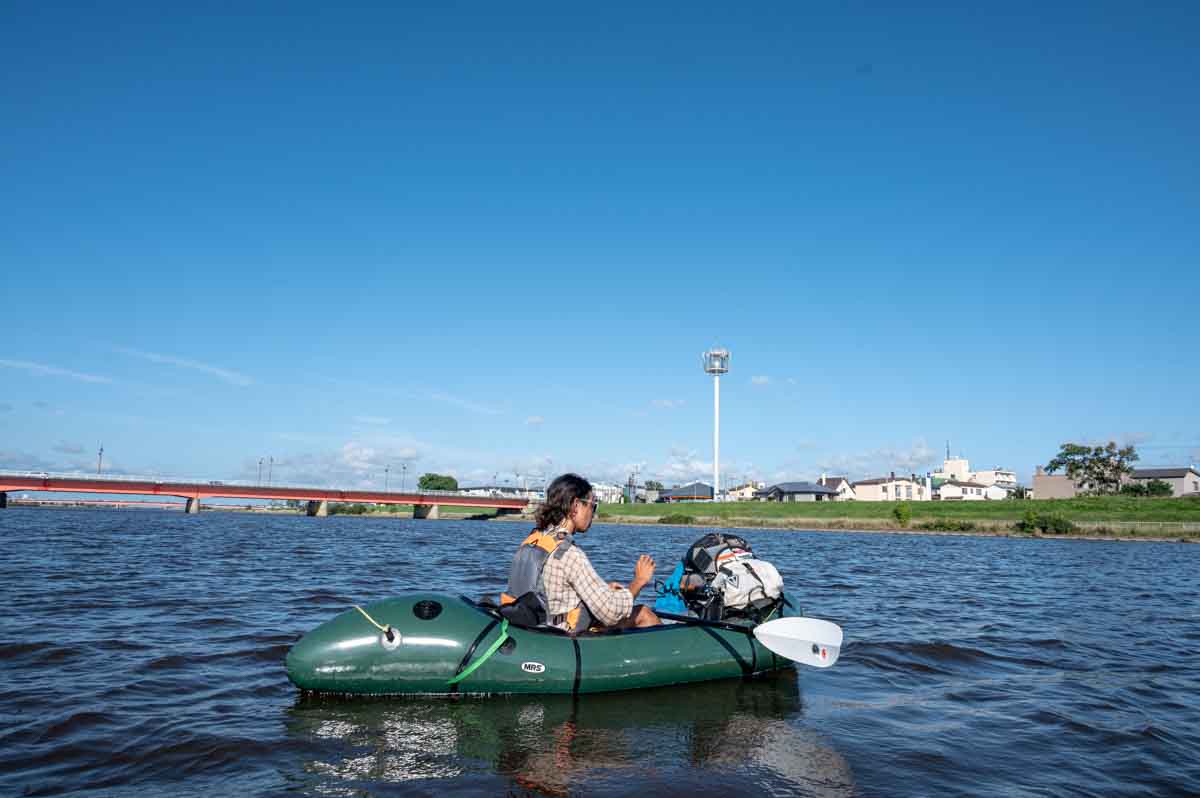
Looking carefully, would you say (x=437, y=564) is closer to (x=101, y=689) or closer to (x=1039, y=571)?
(x=101, y=689)

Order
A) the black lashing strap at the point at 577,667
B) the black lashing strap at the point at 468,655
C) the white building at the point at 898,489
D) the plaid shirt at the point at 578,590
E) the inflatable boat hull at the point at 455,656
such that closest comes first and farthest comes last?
1. the inflatable boat hull at the point at 455,656
2. the black lashing strap at the point at 468,655
3. the black lashing strap at the point at 577,667
4. the plaid shirt at the point at 578,590
5. the white building at the point at 898,489

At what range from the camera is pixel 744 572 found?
887cm

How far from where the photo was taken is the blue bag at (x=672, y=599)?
9.66 m

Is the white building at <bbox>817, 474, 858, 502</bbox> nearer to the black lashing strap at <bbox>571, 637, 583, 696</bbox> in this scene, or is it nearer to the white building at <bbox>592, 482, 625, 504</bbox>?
the white building at <bbox>592, 482, 625, 504</bbox>

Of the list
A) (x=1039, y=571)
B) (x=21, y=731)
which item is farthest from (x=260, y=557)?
(x=1039, y=571)

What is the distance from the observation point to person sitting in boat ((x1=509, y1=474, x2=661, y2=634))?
7.24 meters

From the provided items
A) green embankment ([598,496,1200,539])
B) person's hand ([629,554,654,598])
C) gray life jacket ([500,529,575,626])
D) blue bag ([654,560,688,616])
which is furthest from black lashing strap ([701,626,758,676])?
green embankment ([598,496,1200,539])

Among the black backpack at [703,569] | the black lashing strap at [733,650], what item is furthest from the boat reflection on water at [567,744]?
the black backpack at [703,569]

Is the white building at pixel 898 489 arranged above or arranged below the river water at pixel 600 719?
above

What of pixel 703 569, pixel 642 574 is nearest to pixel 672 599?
pixel 703 569

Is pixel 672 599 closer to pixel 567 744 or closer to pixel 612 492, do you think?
pixel 567 744

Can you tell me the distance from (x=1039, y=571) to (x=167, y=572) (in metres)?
25.3

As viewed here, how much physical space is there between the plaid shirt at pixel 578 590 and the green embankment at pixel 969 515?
53253 millimetres

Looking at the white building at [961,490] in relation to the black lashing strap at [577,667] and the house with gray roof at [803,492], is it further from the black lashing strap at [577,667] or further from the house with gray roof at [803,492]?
the black lashing strap at [577,667]
